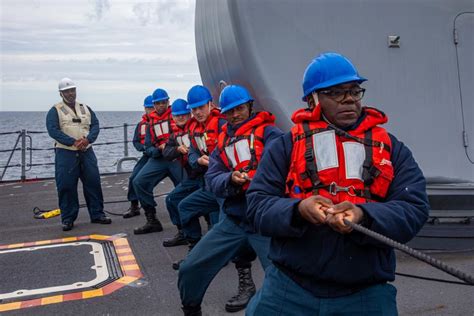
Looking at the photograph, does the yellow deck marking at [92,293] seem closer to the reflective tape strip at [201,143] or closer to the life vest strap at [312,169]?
the reflective tape strip at [201,143]

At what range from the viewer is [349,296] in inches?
83.7

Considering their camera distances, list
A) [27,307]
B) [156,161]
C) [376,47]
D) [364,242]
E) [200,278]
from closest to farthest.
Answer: [364,242] < [200,278] < [27,307] < [376,47] < [156,161]

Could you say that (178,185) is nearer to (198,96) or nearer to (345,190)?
(198,96)

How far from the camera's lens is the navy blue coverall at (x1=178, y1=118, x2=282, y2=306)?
337 cm

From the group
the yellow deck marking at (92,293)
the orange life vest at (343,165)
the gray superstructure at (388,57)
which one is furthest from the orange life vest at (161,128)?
the orange life vest at (343,165)

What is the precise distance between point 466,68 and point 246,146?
3.09 metres

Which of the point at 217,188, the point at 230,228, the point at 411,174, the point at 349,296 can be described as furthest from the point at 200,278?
the point at 411,174

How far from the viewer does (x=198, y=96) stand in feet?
17.1

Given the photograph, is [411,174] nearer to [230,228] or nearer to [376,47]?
[230,228]

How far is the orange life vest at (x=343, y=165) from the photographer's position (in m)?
2.10

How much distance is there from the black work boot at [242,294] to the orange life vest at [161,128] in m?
3.06

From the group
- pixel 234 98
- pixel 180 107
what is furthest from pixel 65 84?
pixel 234 98

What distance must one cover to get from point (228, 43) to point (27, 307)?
3032 mm

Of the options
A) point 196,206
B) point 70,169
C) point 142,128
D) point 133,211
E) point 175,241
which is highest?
point 142,128
